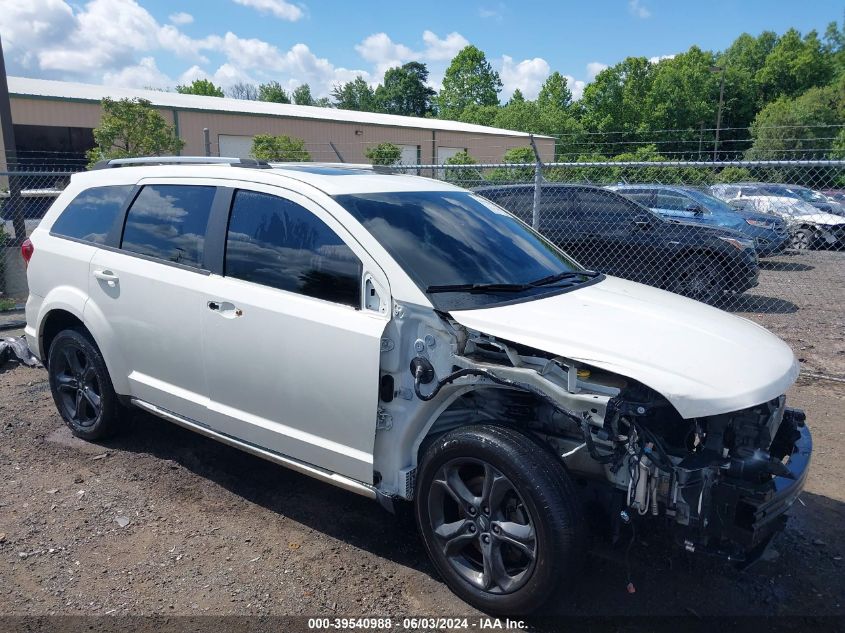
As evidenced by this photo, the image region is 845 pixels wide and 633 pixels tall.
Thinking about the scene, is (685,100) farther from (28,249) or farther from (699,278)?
(28,249)

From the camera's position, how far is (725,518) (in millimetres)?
2551

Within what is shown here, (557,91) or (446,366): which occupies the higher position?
(557,91)

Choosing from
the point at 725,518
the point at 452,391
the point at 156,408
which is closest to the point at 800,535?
the point at 725,518

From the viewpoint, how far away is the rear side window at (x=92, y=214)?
4434 millimetres

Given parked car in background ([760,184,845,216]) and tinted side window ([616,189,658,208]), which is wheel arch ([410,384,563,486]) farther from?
parked car in background ([760,184,845,216])

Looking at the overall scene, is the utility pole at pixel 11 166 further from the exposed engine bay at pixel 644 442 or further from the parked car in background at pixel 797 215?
the parked car in background at pixel 797 215

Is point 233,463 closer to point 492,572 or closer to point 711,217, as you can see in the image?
point 492,572

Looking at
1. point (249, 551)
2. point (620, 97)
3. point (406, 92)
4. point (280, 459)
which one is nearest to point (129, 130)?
point (280, 459)

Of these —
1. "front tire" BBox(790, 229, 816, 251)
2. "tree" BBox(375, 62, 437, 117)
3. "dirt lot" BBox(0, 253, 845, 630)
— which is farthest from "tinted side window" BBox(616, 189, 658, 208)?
"tree" BBox(375, 62, 437, 117)

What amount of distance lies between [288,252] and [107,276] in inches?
59.3

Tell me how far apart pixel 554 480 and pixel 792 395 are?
411cm

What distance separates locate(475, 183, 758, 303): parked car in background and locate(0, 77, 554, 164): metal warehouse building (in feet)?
49.1

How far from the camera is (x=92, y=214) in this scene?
4.59m

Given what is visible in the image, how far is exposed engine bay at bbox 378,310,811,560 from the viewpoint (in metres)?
2.55
